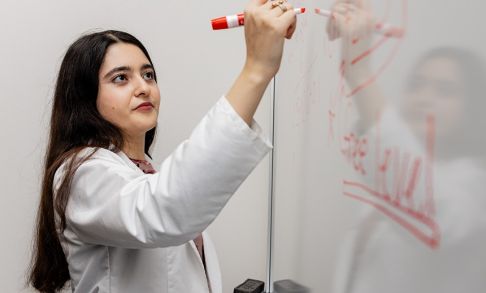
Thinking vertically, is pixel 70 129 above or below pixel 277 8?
below

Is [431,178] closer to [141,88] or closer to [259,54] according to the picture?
[259,54]

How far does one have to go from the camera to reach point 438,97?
36cm

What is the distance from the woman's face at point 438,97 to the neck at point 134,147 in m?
0.58

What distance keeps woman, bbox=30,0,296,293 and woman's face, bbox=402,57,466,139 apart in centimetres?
17

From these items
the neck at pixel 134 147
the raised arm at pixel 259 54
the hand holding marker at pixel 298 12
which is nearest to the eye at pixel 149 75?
the neck at pixel 134 147

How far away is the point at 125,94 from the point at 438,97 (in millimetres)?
587

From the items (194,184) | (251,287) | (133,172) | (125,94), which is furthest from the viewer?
(251,287)

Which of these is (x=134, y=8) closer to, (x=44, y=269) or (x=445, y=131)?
(x=44, y=269)

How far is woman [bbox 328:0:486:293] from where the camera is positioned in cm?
32

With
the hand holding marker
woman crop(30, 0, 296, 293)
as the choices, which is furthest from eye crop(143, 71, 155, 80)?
the hand holding marker

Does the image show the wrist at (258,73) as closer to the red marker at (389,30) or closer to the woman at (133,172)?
the woman at (133,172)

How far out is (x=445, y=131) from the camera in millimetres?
350

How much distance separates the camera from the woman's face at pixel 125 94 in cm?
A: 80

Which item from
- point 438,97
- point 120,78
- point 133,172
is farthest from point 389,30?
point 120,78
